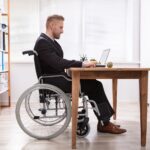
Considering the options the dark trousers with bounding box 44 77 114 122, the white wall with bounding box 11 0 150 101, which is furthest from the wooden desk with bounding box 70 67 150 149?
the white wall with bounding box 11 0 150 101

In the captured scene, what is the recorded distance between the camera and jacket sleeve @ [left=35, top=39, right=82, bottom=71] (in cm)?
248

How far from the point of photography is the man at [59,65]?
2492 millimetres

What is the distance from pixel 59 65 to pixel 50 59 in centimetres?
9

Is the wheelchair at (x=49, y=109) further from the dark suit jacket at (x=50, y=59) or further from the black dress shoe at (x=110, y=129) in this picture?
the black dress shoe at (x=110, y=129)

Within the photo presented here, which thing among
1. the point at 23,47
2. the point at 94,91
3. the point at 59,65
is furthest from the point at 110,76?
the point at 23,47

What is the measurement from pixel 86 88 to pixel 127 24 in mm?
2649

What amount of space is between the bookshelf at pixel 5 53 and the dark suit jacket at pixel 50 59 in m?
1.70

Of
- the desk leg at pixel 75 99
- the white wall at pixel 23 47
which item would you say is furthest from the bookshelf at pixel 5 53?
the desk leg at pixel 75 99

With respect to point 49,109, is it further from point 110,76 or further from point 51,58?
point 110,76

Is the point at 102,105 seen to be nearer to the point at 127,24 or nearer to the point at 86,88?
the point at 86,88

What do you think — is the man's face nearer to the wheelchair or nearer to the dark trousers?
the wheelchair

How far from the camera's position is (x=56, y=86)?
253cm

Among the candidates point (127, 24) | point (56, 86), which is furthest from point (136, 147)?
point (127, 24)

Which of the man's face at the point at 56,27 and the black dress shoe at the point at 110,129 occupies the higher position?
the man's face at the point at 56,27
